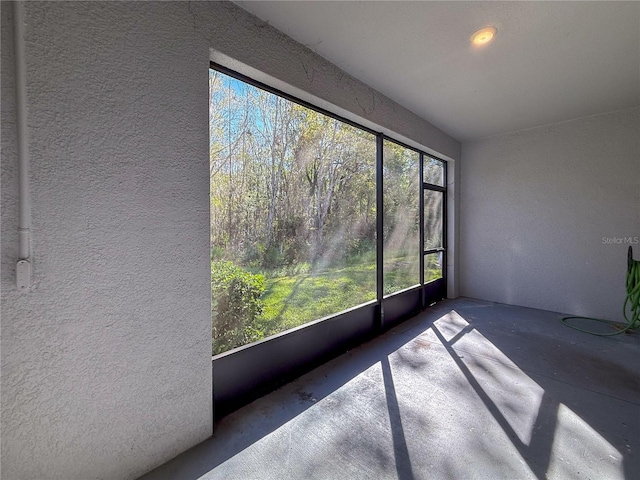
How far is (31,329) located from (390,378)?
90.2 inches

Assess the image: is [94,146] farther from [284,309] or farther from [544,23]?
[544,23]

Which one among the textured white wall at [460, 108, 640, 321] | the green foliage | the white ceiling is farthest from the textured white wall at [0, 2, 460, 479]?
the textured white wall at [460, 108, 640, 321]

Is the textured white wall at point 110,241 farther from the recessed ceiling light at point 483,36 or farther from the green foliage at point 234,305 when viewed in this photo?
the recessed ceiling light at point 483,36

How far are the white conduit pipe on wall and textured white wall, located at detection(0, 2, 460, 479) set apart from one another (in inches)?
0.8

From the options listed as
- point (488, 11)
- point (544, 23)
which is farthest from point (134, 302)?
point (544, 23)

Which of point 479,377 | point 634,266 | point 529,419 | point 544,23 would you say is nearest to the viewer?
point 529,419

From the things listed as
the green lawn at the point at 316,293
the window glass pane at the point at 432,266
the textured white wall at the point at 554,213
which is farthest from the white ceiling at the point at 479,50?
the window glass pane at the point at 432,266

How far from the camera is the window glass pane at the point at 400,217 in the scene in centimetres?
340

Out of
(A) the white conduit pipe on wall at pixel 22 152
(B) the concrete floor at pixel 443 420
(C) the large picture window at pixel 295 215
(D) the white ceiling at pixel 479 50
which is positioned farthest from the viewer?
(C) the large picture window at pixel 295 215

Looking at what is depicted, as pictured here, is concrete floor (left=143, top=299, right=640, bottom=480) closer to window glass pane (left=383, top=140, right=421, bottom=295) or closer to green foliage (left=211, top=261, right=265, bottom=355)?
green foliage (left=211, top=261, right=265, bottom=355)

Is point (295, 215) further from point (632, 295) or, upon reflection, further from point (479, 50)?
point (632, 295)

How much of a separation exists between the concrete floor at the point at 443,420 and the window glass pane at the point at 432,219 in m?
1.90

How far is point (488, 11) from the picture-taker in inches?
71.6

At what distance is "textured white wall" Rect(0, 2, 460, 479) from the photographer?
108cm
